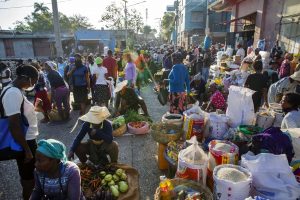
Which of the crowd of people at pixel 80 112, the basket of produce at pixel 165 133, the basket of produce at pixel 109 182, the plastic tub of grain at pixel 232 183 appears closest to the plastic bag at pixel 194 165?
the plastic tub of grain at pixel 232 183

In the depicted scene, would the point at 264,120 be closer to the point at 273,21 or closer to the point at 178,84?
the point at 178,84

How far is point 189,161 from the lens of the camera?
10.6 feet

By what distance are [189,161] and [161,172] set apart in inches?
51.4

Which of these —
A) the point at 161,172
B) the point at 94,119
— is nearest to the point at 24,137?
the point at 94,119

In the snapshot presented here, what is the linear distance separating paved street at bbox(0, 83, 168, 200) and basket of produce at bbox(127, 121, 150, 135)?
122 millimetres

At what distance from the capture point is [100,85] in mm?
7586

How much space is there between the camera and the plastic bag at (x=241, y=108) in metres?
4.23

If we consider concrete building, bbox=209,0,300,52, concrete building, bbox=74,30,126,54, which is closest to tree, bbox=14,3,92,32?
concrete building, bbox=74,30,126,54

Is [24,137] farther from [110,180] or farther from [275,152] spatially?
[275,152]

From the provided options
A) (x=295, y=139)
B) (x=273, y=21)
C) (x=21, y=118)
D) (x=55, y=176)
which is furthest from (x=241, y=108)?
(x=273, y=21)

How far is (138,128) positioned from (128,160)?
45.3 inches

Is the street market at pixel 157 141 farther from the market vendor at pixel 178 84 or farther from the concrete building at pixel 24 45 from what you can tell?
the concrete building at pixel 24 45

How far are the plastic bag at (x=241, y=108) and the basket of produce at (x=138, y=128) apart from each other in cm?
219

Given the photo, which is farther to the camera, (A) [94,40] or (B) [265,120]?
(A) [94,40]
